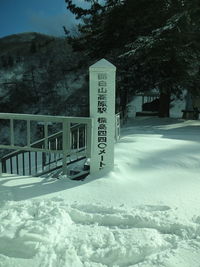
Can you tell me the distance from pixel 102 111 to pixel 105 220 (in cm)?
179

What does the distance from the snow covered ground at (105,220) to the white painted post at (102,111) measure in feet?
0.84

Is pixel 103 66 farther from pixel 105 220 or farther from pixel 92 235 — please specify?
pixel 92 235

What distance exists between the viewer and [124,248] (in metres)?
2.27

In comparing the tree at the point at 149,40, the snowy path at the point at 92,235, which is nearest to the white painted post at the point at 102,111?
the snowy path at the point at 92,235

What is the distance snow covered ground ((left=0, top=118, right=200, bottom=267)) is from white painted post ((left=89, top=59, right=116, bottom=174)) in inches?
10.1

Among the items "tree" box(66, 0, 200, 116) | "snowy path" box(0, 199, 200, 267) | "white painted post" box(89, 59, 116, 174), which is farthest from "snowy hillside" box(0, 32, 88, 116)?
"snowy path" box(0, 199, 200, 267)

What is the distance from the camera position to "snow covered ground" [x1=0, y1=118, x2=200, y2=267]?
2.20 m

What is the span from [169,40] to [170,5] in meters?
1.85

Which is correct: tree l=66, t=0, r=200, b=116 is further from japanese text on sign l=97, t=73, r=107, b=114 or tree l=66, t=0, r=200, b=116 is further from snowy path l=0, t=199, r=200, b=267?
snowy path l=0, t=199, r=200, b=267

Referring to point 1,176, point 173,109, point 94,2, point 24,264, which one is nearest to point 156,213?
point 24,264

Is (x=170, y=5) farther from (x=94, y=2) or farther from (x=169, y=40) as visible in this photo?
(x=94, y=2)

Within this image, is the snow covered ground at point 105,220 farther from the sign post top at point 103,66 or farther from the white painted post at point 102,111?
the sign post top at point 103,66

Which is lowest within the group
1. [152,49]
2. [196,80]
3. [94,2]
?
[196,80]

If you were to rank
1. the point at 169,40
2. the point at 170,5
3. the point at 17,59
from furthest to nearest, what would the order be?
the point at 17,59
the point at 170,5
the point at 169,40
